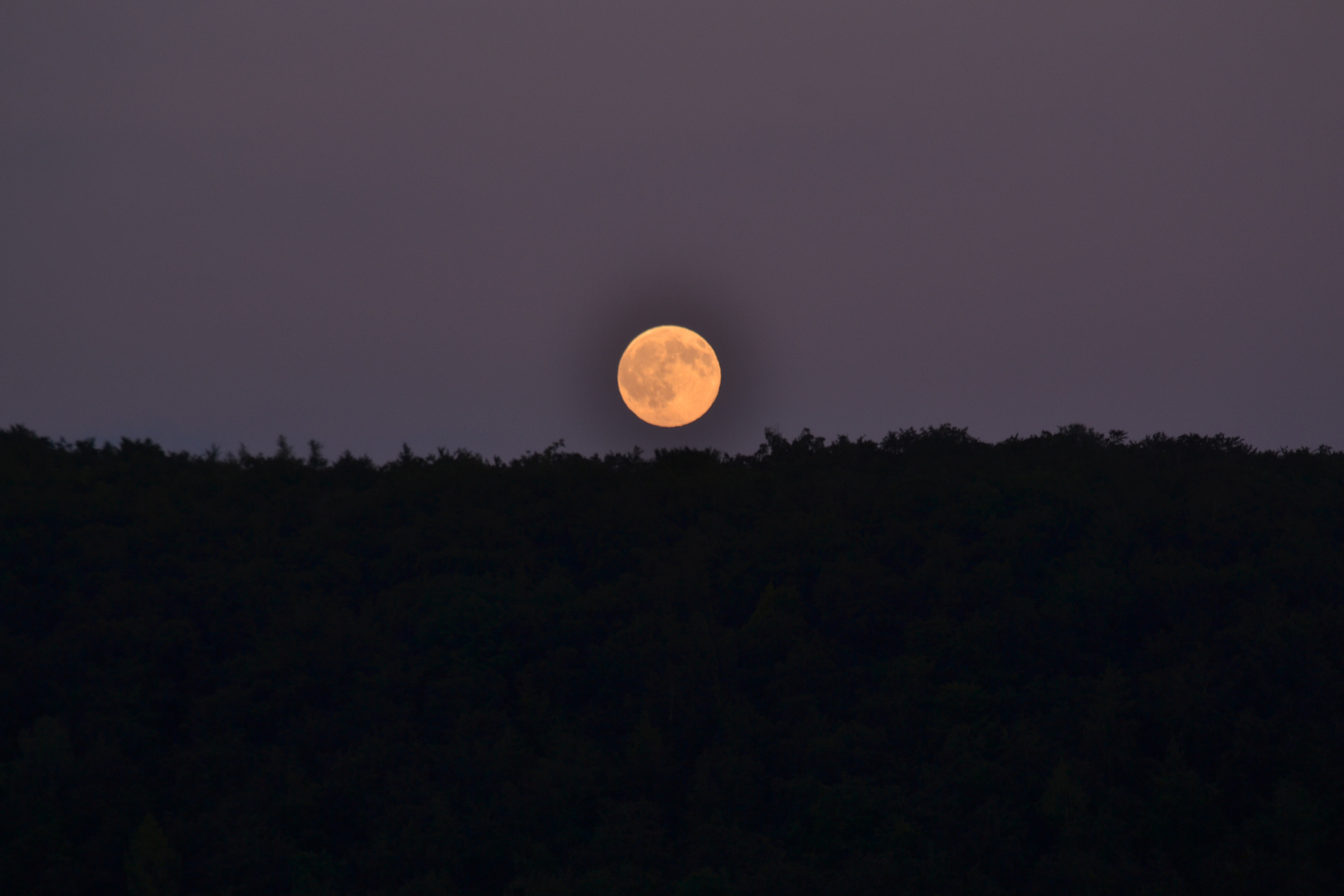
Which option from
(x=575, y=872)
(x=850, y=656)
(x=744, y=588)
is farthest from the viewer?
(x=744, y=588)

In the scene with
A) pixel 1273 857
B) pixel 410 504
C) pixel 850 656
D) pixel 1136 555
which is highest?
pixel 410 504

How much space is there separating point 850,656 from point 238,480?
95.1 feet

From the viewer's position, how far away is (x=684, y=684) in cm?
3102

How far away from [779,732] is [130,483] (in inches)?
1227

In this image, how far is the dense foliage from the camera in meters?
25.4

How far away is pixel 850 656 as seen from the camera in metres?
33.0

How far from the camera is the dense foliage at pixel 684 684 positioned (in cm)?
2541

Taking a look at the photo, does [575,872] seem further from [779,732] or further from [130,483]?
[130,483]

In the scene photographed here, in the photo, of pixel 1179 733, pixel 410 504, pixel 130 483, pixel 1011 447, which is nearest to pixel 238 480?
pixel 130 483

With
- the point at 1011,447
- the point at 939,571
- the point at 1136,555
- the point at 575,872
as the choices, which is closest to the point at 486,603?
the point at 575,872

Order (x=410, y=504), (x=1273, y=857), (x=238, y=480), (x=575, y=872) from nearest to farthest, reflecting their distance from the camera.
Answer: (x=1273, y=857) < (x=575, y=872) < (x=410, y=504) < (x=238, y=480)

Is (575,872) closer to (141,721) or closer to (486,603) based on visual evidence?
(486,603)

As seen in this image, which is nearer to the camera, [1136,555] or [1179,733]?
[1179,733]

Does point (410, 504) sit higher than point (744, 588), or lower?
higher
